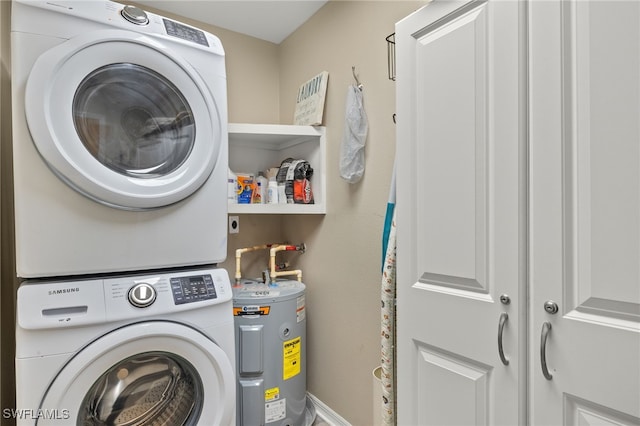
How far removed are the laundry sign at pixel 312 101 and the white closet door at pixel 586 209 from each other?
4.53 feet

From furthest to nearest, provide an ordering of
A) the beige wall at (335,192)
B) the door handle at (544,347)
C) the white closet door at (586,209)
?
the beige wall at (335,192)
the door handle at (544,347)
the white closet door at (586,209)

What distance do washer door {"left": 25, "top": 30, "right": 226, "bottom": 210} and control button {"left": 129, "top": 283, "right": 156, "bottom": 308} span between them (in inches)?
11.6

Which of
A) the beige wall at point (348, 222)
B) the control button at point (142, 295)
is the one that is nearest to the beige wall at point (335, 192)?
the beige wall at point (348, 222)

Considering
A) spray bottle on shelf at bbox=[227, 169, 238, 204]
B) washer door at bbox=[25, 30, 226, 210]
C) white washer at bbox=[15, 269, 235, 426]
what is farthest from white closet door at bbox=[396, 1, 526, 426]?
spray bottle on shelf at bbox=[227, 169, 238, 204]

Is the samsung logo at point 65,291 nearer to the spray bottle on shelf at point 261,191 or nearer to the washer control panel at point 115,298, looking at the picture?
the washer control panel at point 115,298

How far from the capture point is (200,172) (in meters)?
1.42

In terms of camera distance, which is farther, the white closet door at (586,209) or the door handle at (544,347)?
the door handle at (544,347)

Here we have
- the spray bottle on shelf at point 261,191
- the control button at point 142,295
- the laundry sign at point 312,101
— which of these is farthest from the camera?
the spray bottle on shelf at point 261,191

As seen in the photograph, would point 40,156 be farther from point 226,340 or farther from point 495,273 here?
point 495,273

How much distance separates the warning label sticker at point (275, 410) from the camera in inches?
71.8

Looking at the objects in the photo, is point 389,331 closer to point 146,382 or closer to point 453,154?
point 453,154

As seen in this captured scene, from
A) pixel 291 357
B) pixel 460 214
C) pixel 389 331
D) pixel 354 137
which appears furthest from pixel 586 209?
pixel 291 357

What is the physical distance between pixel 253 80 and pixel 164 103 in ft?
A: 3.93

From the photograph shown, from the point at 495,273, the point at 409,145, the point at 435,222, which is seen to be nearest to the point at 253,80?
the point at 409,145
